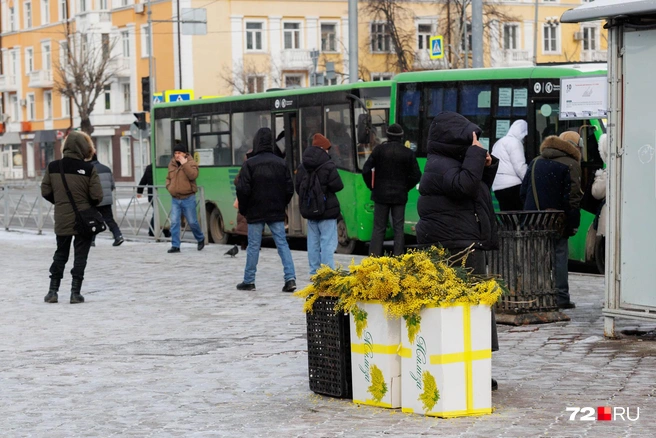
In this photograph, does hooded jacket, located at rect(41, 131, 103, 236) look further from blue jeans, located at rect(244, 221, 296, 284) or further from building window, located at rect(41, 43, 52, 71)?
building window, located at rect(41, 43, 52, 71)

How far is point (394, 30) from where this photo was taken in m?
63.6

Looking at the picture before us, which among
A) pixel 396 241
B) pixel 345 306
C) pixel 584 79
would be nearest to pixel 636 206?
pixel 345 306

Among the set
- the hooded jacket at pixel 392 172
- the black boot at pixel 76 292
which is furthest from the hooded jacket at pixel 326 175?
the black boot at pixel 76 292

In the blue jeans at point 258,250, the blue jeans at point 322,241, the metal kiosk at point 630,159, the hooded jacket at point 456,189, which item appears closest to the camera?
the hooded jacket at point 456,189

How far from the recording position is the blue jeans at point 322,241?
48.0 ft

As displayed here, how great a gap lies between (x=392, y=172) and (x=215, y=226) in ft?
30.1

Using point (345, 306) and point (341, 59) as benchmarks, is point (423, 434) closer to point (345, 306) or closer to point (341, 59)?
point (345, 306)

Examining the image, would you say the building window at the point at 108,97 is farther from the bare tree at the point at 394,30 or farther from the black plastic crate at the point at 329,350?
the black plastic crate at the point at 329,350

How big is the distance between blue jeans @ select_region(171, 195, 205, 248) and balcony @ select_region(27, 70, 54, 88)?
60760 millimetres

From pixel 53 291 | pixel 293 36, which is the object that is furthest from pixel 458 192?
pixel 293 36

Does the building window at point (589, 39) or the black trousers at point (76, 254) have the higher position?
the building window at point (589, 39)

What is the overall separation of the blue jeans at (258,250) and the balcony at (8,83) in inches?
2874

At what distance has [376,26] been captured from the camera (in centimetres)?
6769

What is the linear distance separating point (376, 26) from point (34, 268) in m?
51.1
